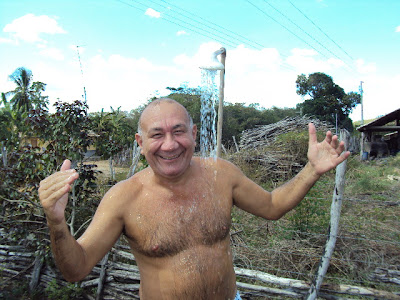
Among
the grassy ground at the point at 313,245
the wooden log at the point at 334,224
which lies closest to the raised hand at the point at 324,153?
the wooden log at the point at 334,224

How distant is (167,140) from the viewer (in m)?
1.83

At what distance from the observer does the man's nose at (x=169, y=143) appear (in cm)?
180

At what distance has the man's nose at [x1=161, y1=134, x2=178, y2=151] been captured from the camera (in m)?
1.80

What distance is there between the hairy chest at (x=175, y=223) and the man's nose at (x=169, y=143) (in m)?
0.32

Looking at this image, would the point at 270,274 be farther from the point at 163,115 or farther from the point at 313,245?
the point at 163,115

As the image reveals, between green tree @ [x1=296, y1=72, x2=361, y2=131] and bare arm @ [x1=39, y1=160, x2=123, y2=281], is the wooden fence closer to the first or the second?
bare arm @ [x1=39, y1=160, x2=123, y2=281]

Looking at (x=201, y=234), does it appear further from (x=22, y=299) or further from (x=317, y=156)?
(x=22, y=299)

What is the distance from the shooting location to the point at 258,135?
45.3 feet

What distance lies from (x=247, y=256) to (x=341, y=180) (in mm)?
1992

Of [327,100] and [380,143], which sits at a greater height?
[327,100]

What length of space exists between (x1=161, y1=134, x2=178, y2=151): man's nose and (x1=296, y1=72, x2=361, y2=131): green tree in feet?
83.1

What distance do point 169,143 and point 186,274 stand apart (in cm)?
78

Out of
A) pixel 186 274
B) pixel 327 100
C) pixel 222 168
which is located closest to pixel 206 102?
pixel 222 168

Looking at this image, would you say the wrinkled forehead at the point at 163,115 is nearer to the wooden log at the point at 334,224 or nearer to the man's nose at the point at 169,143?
the man's nose at the point at 169,143
